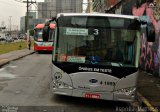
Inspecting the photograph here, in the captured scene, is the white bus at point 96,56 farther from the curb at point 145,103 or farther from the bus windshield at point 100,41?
the curb at point 145,103

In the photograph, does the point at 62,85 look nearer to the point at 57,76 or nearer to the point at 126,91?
the point at 57,76

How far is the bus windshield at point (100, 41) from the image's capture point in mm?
10758

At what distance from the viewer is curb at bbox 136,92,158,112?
33.8 ft

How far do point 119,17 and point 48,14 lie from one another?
67.0 meters

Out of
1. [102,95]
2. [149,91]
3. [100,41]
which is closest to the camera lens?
[102,95]

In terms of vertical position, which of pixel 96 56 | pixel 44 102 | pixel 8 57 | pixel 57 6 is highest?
pixel 57 6

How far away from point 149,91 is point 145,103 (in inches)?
98.4

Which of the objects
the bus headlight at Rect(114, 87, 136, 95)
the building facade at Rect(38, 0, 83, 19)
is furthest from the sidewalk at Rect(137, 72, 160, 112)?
the building facade at Rect(38, 0, 83, 19)

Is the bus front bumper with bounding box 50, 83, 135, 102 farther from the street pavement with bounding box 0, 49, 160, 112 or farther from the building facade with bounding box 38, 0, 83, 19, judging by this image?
A: the building facade with bounding box 38, 0, 83, 19

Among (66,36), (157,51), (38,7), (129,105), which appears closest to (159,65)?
(157,51)

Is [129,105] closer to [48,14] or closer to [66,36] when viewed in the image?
[66,36]

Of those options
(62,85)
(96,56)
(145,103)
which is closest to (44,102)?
(62,85)

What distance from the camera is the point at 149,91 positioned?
13.6 metres

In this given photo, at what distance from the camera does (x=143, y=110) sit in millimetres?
10742
